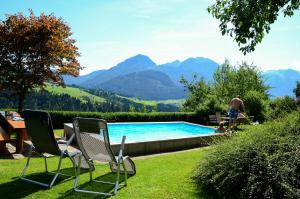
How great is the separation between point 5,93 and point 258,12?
13830mm

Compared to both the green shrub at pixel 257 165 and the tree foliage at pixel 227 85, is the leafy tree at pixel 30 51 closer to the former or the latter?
the green shrub at pixel 257 165

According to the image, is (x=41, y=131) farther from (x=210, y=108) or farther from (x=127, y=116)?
(x=210, y=108)

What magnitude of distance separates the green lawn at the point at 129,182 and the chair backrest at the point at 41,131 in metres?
0.62

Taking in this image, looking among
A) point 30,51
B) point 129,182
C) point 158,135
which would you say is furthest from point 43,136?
point 158,135

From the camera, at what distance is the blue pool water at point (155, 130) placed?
1964 centimetres

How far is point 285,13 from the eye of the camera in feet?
31.2

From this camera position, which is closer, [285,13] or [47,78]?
[285,13]

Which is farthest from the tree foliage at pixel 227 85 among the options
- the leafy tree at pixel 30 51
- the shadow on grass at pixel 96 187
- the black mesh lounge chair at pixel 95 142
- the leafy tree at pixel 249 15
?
the black mesh lounge chair at pixel 95 142

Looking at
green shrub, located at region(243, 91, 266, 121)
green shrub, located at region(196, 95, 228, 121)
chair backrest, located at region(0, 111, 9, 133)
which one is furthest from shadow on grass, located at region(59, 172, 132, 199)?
green shrub, located at region(243, 91, 266, 121)

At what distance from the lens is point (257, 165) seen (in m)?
5.81

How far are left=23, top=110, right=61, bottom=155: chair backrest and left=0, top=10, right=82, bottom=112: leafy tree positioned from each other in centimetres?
1031

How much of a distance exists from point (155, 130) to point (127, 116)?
91.3 inches

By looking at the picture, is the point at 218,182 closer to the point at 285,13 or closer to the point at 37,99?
the point at 285,13

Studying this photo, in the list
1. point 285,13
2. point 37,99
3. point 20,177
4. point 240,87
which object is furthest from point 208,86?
point 20,177
